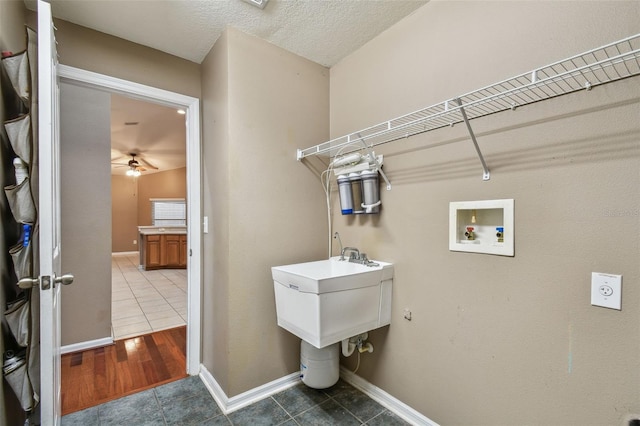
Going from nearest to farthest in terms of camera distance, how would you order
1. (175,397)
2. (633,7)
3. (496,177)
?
1. (633,7)
2. (496,177)
3. (175,397)

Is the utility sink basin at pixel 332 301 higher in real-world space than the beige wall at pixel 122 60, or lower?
lower

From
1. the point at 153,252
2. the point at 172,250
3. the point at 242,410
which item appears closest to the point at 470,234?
the point at 242,410

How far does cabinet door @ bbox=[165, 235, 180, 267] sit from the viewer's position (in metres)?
6.25

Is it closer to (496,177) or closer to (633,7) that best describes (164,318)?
(496,177)


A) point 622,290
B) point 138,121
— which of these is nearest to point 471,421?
point 622,290

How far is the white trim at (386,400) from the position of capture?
64.2 inches

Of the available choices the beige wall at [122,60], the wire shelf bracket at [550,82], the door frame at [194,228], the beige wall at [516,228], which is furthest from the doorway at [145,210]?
the wire shelf bracket at [550,82]

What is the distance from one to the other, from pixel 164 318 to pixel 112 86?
262cm

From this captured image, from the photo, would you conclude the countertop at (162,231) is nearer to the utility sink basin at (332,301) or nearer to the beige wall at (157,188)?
the beige wall at (157,188)

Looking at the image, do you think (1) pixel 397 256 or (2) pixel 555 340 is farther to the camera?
(1) pixel 397 256

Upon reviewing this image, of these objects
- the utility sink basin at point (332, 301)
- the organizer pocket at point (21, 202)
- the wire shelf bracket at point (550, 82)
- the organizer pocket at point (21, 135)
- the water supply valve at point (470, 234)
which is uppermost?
the wire shelf bracket at point (550, 82)

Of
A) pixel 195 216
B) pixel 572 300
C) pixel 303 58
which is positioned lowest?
pixel 572 300

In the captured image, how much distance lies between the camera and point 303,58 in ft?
7.09

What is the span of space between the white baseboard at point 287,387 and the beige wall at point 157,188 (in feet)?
22.3
